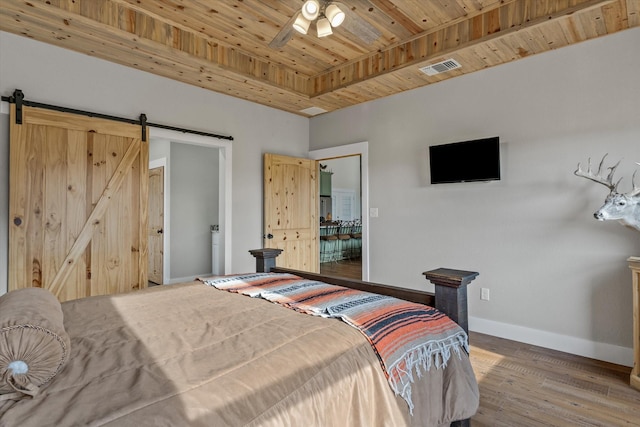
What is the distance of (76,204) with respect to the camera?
3111mm

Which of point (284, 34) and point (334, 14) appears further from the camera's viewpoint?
point (284, 34)

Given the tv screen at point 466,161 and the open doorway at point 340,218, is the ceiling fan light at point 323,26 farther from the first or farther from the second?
the open doorway at point 340,218

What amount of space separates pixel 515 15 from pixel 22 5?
12.1ft

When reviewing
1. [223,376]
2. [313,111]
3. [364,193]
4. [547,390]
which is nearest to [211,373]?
[223,376]

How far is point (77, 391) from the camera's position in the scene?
2.99ft

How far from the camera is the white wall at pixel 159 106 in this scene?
9.39ft

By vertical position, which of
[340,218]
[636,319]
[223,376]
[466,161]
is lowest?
[636,319]

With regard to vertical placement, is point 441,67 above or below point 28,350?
above

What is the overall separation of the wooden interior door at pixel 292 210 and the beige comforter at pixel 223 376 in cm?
290

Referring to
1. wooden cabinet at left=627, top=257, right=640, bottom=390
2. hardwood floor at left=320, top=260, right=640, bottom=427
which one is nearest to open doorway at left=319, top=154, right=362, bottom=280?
hardwood floor at left=320, top=260, right=640, bottom=427

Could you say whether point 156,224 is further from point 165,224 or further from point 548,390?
point 548,390

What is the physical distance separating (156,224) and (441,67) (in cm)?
485

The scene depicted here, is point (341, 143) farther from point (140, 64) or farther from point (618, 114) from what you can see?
point (618, 114)

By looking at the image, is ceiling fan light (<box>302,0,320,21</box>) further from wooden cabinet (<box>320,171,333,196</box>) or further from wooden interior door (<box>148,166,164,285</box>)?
wooden cabinet (<box>320,171,333,196</box>)
